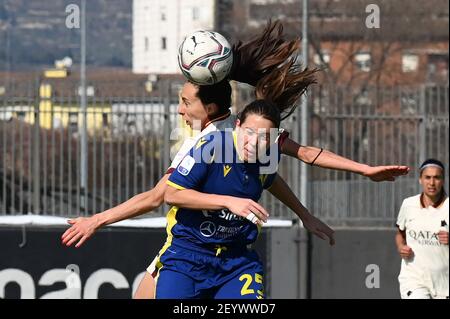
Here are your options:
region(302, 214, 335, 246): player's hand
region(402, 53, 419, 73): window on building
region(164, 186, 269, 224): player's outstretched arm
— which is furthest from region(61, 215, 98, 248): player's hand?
region(402, 53, 419, 73): window on building

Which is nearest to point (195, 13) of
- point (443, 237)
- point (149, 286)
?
point (443, 237)

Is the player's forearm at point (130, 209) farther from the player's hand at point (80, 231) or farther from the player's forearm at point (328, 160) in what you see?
the player's forearm at point (328, 160)

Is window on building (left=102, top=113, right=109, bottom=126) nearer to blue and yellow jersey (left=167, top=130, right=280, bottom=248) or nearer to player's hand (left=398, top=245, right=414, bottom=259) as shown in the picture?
player's hand (left=398, top=245, right=414, bottom=259)

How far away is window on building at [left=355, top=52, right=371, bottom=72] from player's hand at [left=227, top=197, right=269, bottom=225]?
14341mm

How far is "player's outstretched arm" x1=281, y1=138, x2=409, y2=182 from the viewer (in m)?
7.20

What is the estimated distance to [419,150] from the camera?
1515 centimetres

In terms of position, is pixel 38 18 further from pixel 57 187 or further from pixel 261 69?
pixel 261 69

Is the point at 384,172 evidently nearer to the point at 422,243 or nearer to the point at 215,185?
the point at 215,185

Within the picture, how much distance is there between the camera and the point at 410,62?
2291 cm

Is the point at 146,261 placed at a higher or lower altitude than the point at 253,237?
lower

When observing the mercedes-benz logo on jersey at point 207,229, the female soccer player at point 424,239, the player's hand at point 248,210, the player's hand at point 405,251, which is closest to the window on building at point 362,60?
the female soccer player at point 424,239

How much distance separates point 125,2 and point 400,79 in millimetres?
4895

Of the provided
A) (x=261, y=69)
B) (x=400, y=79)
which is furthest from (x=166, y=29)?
(x=261, y=69)

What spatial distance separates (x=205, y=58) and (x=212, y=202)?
1.05 meters
